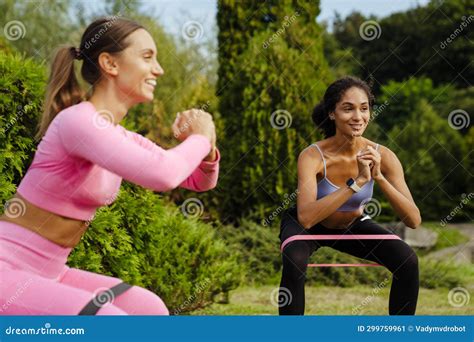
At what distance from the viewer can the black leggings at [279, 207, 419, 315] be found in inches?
150

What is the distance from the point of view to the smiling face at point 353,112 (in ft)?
13.8

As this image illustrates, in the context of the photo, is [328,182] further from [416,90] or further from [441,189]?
[416,90]

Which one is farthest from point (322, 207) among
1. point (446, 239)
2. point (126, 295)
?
point (446, 239)

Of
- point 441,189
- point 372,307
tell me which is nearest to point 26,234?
point 372,307

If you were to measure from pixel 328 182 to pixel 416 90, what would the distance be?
18.0 m

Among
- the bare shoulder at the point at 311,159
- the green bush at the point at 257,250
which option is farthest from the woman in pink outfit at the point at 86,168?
the green bush at the point at 257,250

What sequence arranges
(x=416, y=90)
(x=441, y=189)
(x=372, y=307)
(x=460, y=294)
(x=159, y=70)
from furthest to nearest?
(x=416, y=90), (x=441, y=189), (x=460, y=294), (x=372, y=307), (x=159, y=70)

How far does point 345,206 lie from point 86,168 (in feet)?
7.17

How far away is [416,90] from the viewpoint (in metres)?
21.5

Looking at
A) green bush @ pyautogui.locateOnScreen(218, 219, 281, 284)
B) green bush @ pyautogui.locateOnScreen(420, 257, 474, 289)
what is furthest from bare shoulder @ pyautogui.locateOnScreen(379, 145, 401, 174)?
green bush @ pyautogui.locateOnScreen(420, 257, 474, 289)

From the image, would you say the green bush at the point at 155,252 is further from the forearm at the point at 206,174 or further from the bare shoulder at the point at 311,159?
the forearm at the point at 206,174

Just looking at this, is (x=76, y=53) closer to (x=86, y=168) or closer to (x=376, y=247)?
(x=86, y=168)

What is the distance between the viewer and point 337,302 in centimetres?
711

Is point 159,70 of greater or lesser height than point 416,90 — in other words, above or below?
below
